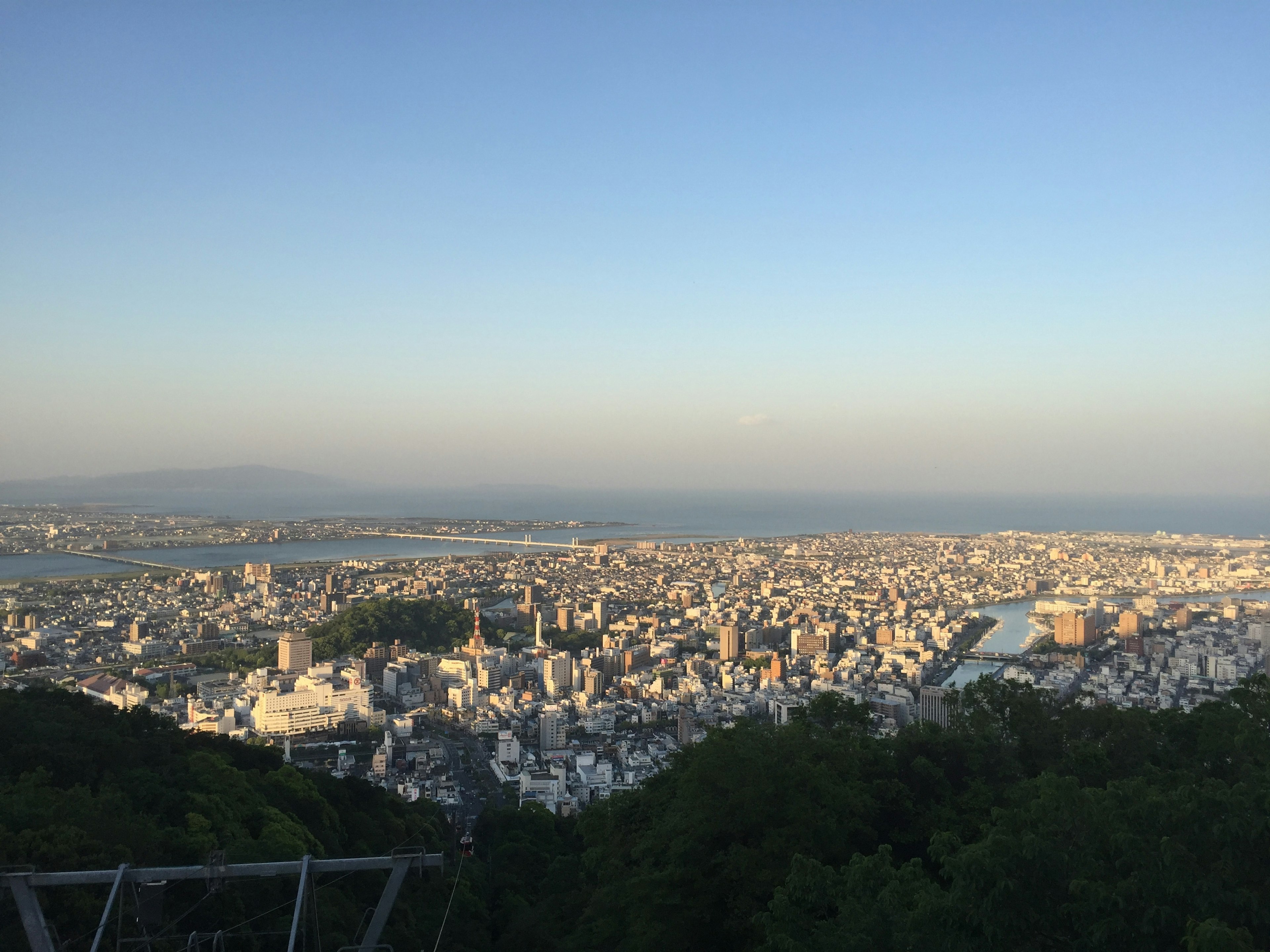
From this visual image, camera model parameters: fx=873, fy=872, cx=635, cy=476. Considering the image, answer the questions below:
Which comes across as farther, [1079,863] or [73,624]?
[73,624]

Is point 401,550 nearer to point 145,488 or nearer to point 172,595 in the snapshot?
point 172,595

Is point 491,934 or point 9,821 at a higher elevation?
point 9,821

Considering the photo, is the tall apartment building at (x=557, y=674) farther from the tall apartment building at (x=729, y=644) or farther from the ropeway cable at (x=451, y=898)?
the ropeway cable at (x=451, y=898)

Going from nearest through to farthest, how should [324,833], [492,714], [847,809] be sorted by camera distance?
[847,809] < [324,833] < [492,714]

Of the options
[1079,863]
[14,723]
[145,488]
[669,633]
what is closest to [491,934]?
[14,723]

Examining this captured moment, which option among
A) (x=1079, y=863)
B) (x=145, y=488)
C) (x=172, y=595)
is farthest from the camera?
(x=145, y=488)

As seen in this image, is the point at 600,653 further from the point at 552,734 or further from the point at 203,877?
the point at 203,877

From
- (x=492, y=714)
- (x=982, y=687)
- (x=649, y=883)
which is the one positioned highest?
(x=982, y=687)
